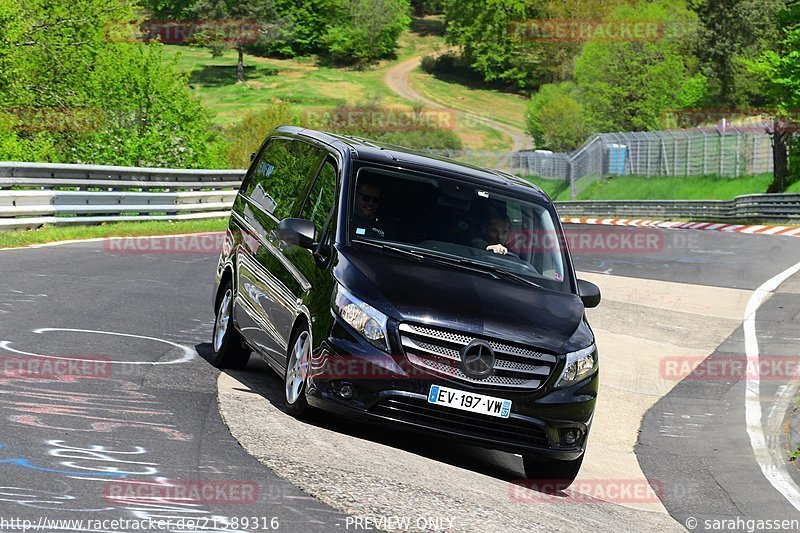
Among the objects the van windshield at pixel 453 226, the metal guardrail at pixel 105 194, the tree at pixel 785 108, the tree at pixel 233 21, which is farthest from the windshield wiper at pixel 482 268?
the tree at pixel 233 21

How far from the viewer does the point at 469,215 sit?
8.80m

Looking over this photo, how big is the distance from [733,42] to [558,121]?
21323 millimetres

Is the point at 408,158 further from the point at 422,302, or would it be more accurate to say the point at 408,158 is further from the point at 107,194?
the point at 107,194

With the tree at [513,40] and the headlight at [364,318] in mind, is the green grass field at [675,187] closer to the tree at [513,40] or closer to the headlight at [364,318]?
the headlight at [364,318]

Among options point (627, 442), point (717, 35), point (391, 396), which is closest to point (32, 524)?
point (391, 396)

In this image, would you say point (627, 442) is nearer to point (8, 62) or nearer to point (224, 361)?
point (224, 361)

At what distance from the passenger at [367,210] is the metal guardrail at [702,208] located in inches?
1319

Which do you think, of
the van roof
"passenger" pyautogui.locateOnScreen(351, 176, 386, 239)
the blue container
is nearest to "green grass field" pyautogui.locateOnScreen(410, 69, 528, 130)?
the blue container

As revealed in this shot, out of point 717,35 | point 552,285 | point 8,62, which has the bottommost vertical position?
point 717,35

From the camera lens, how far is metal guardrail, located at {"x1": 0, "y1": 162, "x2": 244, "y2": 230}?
20578 mm

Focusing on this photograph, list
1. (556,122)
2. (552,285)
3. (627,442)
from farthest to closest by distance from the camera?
(556,122)
(627,442)
(552,285)

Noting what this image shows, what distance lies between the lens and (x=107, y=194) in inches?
977

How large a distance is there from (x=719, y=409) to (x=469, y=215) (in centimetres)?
474

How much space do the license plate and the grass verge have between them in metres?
12.5
